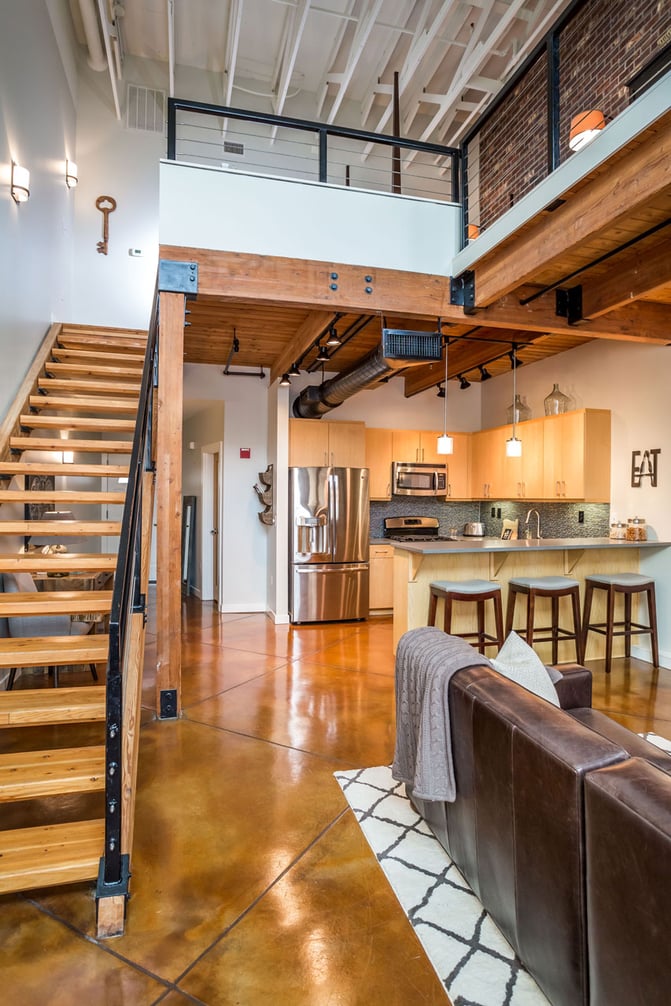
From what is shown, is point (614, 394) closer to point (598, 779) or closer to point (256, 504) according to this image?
point (256, 504)

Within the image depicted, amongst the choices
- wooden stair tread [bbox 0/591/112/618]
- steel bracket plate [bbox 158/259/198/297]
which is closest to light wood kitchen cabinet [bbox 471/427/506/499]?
steel bracket plate [bbox 158/259/198/297]

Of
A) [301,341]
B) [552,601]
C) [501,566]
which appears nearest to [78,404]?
[301,341]

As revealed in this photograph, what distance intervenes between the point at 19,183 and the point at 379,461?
4597mm

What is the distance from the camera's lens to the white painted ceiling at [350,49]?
5293 millimetres

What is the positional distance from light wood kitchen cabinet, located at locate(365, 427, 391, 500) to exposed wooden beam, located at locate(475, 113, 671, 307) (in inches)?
135

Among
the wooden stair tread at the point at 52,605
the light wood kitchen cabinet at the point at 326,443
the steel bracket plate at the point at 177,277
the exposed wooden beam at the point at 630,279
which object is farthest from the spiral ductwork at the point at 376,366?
the wooden stair tread at the point at 52,605

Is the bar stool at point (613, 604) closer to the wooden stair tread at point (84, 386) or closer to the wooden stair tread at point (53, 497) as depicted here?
the wooden stair tread at point (53, 497)

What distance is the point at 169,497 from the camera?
140 inches

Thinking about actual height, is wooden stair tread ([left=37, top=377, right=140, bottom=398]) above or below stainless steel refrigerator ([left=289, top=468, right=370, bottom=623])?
above

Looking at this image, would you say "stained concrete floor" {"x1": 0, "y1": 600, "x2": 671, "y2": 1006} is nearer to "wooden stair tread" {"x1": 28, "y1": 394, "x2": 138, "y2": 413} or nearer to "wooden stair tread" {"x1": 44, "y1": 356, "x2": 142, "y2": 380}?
"wooden stair tread" {"x1": 28, "y1": 394, "x2": 138, "y2": 413}

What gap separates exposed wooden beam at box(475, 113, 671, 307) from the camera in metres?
2.46

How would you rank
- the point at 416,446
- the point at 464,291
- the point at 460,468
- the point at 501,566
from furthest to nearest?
the point at 460,468 → the point at 416,446 → the point at 501,566 → the point at 464,291

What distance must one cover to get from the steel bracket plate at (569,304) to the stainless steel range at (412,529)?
3.58m

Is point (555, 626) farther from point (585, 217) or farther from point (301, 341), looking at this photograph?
point (301, 341)
